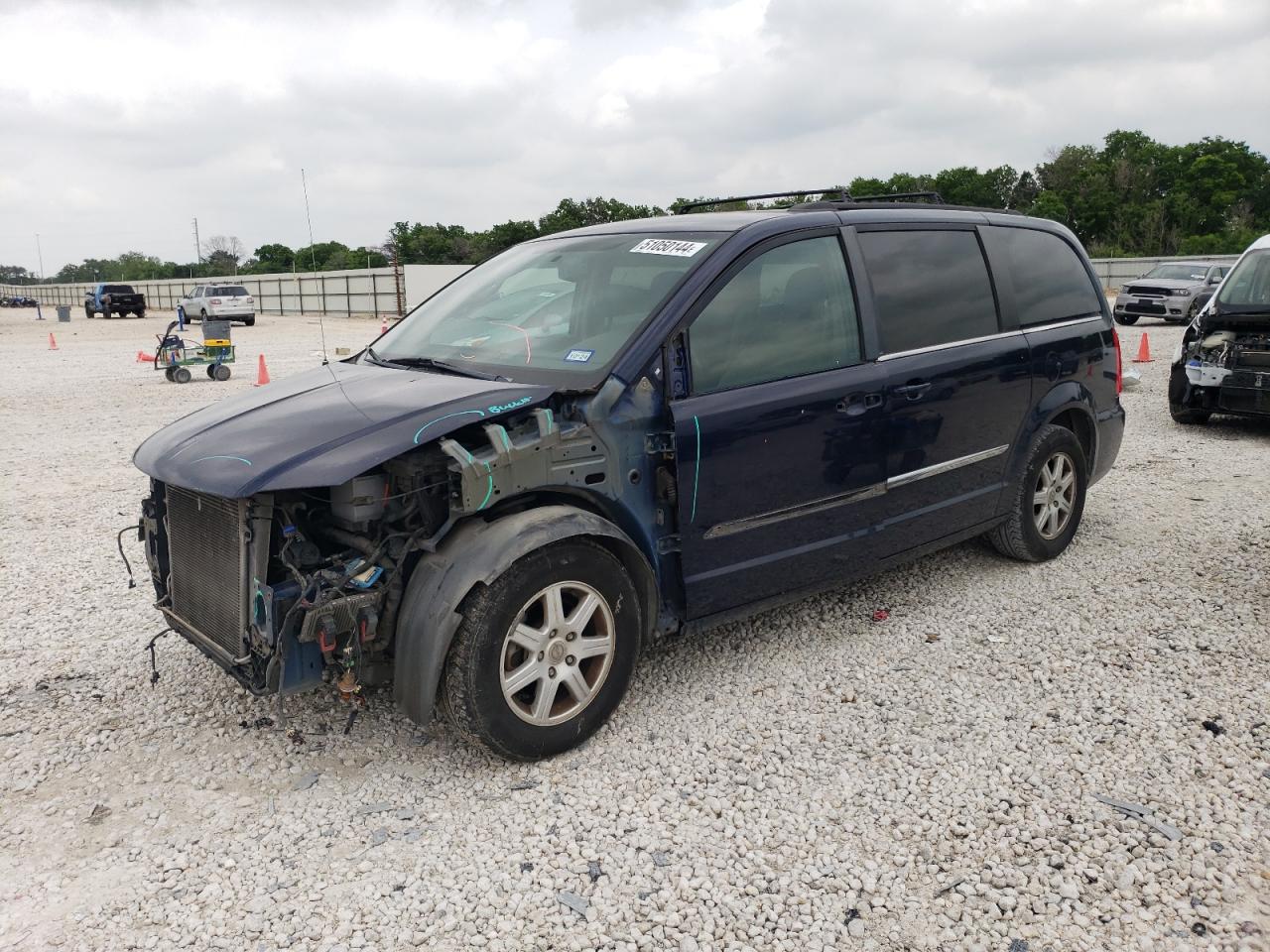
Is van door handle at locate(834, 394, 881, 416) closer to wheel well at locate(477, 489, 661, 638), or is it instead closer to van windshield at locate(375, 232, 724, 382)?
van windshield at locate(375, 232, 724, 382)

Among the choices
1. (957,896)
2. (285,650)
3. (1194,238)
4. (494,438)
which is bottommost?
(957,896)

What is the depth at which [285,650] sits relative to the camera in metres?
3.04

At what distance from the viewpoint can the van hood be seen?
2.98 metres

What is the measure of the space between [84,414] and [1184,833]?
1222 centimetres

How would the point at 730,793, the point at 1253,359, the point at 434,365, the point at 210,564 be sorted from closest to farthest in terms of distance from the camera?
the point at 730,793
the point at 210,564
the point at 434,365
the point at 1253,359

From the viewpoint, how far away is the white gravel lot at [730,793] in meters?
2.63

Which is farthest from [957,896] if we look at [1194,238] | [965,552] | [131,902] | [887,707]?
[1194,238]

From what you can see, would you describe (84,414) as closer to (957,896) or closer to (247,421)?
(247,421)

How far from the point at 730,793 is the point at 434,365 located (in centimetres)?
204

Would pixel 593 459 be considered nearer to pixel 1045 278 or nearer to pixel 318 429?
pixel 318 429

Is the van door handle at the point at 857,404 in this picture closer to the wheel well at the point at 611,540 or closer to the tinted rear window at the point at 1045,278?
the wheel well at the point at 611,540

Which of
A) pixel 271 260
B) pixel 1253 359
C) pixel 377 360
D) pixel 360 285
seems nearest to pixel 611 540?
pixel 377 360

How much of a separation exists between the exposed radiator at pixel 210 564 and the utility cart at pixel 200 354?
1314 cm

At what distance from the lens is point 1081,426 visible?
5.48m
